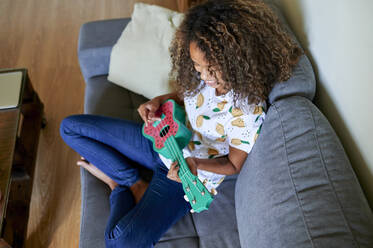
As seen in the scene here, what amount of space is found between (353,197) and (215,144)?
1.56 feet

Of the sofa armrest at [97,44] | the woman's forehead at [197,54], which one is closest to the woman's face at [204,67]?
the woman's forehead at [197,54]

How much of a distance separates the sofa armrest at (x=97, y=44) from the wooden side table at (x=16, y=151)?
0.33 m

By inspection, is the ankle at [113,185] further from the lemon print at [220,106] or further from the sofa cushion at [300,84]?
the sofa cushion at [300,84]

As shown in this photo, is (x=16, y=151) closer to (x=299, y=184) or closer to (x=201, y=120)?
(x=201, y=120)

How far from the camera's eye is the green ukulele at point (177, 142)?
3.18ft

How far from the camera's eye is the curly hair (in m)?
0.83

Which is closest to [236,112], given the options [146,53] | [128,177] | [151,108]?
[151,108]

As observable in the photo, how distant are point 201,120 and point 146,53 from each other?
54 centimetres

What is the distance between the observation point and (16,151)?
1.46 metres

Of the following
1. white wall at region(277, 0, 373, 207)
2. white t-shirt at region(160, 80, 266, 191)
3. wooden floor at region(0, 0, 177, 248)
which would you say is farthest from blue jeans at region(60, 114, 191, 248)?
white wall at region(277, 0, 373, 207)

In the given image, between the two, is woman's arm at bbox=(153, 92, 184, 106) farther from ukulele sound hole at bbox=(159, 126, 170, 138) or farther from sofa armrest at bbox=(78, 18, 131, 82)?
sofa armrest at bbox=(78, 18, 131, 82)

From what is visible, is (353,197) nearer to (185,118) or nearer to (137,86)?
(185,118)

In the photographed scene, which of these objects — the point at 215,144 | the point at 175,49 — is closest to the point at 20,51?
the point at 175,49

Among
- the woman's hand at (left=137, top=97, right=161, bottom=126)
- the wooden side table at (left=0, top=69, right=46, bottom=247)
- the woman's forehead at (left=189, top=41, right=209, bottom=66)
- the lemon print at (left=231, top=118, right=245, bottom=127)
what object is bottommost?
the wooden side table at (left=0, top=69, right=46, bottom=247)
